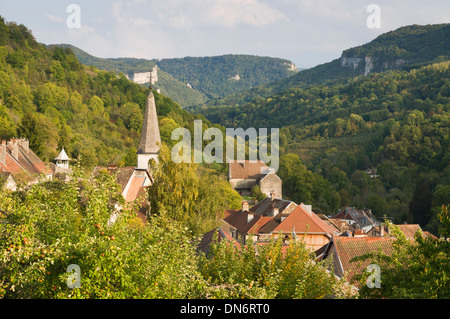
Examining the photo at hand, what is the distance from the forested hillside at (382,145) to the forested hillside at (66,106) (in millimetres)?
31083

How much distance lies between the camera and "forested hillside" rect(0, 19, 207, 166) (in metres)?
58.5

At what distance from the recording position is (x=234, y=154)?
96938 mm

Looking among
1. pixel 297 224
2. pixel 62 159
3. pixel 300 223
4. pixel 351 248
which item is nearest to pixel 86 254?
pixel 351 248

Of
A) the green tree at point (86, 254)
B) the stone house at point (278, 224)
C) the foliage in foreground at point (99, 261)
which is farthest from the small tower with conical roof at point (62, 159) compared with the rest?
the green tree at point (86, 254)

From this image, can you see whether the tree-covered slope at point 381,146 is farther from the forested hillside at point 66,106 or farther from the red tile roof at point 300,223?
the red tile roof at point 300,223

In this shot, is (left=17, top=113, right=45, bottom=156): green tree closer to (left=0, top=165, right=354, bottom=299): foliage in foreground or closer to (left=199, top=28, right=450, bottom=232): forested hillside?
(left=199, top=28, right=450, bottom=232): forested hillside

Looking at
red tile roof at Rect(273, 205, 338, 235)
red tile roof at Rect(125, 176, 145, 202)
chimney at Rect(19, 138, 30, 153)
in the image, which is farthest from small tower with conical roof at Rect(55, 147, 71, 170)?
red tile roof at Rect(273, 205, 338, 235)

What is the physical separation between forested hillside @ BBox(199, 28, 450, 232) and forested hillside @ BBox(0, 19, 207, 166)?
102ft

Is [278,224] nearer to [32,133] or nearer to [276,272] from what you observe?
[276,272]

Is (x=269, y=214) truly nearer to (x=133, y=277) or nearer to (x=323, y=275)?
(x=323, y=275)

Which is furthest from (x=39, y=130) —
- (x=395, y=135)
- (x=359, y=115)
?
(x=359, y=115)

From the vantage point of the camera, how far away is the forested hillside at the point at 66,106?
5850 centimetres

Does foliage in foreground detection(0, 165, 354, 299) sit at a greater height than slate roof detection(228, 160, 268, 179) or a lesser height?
greater

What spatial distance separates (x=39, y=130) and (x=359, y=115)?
136601 mm
